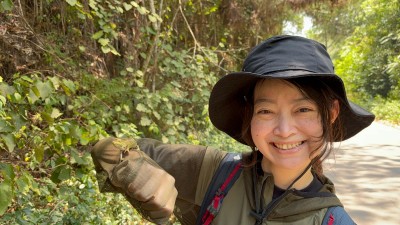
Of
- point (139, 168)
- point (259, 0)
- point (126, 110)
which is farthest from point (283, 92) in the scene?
point (259, 0)

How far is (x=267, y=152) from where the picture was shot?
1481mm

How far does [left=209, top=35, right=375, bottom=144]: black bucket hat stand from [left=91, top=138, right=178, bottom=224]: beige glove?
40cm

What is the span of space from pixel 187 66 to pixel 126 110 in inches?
59.8

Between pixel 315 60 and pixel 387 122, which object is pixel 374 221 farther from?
pixel 387 122

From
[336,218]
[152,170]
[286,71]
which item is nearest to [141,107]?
[152,170]

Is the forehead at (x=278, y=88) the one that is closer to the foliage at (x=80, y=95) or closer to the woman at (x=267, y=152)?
the woman at (x=267, y=152)

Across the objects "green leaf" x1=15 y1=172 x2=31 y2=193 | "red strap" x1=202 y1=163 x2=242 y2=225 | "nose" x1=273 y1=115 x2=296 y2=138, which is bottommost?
"green leaf" x1=15 y1=172 x2=31 y2=193

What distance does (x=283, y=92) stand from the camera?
1.43 meters

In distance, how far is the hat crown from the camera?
Result: 1336 millimetres

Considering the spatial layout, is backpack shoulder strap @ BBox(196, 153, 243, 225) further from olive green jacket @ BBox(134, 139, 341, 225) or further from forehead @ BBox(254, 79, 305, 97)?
forehead @ BBox(254, 79, 305, 97)

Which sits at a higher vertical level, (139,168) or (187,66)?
(139,168)

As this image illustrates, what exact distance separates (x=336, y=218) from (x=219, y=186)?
430 mm

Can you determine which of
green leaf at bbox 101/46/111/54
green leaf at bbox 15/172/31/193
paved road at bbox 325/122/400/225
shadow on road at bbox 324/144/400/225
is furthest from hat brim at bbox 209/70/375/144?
green leaf at bbox 101/46/111/54

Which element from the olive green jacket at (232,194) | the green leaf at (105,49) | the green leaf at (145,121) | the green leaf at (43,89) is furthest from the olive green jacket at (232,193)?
the green leaf at (145,121)
